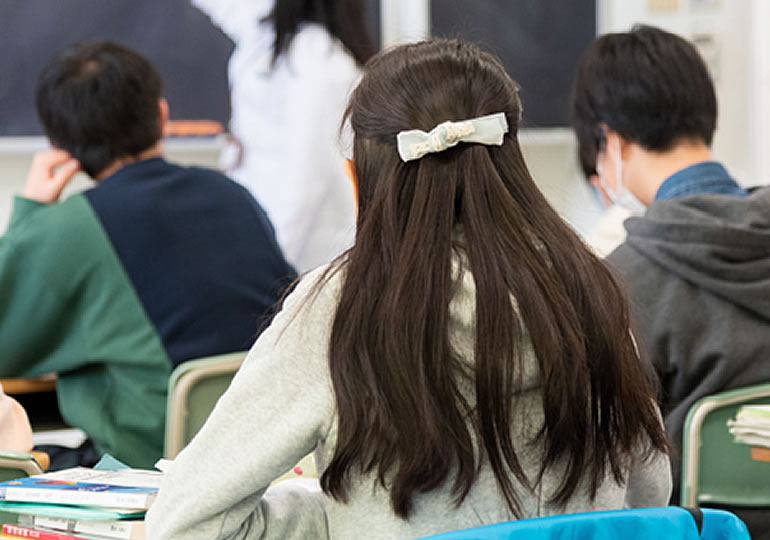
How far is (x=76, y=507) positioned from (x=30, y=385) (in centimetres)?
121

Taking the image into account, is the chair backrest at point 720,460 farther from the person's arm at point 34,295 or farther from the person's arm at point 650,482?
the person's arm at point 34,295

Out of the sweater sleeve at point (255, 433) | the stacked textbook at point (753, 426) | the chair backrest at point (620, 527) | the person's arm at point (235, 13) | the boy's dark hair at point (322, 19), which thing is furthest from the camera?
the person's arm at point (235, 13)

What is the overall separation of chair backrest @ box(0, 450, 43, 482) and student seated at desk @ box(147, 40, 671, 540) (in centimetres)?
48

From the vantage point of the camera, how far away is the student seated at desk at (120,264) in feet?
7.42

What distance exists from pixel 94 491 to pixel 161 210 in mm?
1192

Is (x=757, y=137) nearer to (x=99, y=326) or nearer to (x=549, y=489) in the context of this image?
(x=99, y=326)

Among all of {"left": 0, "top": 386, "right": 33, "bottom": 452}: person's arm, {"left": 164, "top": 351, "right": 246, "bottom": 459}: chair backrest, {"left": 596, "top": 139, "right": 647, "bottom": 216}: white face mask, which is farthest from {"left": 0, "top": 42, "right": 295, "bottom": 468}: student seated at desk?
{"left": 596, "top": 139, "right": 647, "bottom": 216}: white face mask

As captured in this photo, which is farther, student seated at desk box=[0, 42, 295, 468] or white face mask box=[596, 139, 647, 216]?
white face mask box=[596, 139, 647, 216]

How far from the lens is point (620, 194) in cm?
245

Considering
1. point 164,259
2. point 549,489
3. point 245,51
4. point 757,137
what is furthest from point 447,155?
point 757,137

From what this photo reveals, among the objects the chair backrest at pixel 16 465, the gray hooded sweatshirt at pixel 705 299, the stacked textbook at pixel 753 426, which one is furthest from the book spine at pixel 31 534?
the gray hooded sweatshirt at pixel 705 299

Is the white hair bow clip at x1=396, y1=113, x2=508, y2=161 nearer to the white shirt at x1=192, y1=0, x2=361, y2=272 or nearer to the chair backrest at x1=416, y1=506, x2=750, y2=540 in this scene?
the chair backrest at x1=416, y1=506, x2=750, y2=540

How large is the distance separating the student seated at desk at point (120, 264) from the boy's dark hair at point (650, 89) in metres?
0.75

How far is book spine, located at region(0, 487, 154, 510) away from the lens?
119 cm
